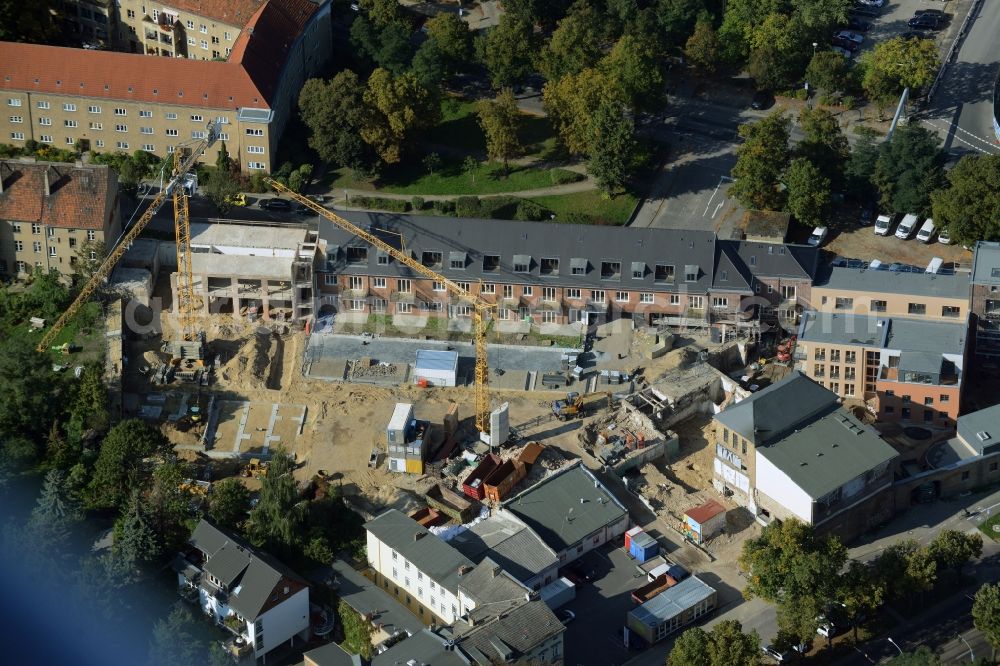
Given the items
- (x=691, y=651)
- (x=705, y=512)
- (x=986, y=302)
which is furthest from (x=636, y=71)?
(x=691, y=651)

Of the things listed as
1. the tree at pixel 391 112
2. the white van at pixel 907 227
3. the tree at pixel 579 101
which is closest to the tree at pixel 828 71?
the tree at pixel 579 101

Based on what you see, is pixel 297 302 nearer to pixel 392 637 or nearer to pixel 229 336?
pixel 229 336

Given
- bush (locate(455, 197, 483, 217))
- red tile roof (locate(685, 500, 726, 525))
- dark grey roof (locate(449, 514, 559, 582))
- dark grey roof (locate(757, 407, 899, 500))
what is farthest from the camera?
bush (locate(455, 197, 483, 217))

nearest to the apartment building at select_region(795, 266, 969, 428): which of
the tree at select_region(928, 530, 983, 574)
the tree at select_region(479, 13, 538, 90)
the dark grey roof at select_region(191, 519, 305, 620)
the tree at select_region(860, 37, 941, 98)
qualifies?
the tree at select_region(928, 530, 983, 574)

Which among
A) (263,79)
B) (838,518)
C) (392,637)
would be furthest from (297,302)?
(838,518)

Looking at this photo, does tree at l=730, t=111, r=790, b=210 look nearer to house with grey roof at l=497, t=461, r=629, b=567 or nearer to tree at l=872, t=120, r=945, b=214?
tree at l=872, t=120, r=945, b=214

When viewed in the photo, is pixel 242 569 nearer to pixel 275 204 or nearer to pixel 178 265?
pixel 178 265

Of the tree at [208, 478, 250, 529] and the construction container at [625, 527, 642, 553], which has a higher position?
the tree at [208, 478, 250, 529]
